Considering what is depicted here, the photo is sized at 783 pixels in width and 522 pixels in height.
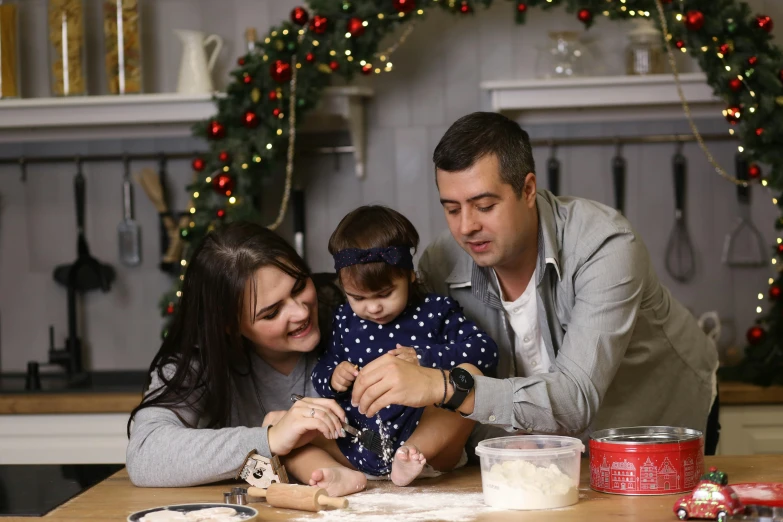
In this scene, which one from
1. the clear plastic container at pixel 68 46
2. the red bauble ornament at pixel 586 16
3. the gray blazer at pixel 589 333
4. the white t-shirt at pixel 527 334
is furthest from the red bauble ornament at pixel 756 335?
the clear plastic container at pixel 68 46

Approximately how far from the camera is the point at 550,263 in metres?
2.04

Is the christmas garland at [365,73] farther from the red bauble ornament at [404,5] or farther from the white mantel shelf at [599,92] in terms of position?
the white mantel shelf at [599,92]

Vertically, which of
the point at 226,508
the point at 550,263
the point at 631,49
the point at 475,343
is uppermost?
the point at 631,49

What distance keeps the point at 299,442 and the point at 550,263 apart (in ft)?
2.03

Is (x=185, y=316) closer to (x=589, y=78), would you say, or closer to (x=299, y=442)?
(x=299, y=442)

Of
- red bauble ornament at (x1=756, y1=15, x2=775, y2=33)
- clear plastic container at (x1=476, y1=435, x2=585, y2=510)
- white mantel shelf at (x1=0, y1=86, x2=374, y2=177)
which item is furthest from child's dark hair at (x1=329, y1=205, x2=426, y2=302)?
red bauble ornament at (x1=756, y1=15, x2=775, y2=33)

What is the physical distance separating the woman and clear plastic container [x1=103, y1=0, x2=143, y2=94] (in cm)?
154

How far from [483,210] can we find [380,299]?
0.28 meters

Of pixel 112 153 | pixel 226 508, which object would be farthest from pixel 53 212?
pixel 226 508

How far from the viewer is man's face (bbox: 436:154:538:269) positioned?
1918mm

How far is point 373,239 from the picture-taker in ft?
6.53

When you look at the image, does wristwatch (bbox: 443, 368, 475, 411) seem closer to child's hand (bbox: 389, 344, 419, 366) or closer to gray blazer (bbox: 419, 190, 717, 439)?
gray blazer (bbox: 419, 190, 717, 439)

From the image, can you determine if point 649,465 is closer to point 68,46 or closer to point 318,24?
point 318,24

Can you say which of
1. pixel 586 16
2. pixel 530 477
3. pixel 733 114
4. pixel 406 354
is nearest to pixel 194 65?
pixel 586 16
